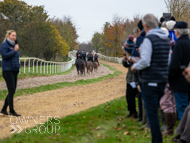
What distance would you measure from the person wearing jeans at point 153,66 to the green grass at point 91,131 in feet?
2.83

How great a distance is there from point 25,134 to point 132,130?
6.95 ft

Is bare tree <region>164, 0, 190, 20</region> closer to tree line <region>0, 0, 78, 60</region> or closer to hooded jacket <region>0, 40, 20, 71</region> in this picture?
hooded jacket <region>0, 40, 20, 71</region>

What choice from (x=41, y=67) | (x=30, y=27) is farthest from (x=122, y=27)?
(x=41, y=67)

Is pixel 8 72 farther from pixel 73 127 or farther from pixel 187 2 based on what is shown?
pixel 187 2

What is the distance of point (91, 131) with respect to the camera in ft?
17.5

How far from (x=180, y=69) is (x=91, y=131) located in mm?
2054

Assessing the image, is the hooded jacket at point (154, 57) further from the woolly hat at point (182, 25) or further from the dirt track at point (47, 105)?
the dirt track at point (47, 105)

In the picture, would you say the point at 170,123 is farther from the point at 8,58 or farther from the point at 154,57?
the point at 8,58

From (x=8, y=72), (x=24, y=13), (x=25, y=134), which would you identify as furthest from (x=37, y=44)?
(x=25, y=134)

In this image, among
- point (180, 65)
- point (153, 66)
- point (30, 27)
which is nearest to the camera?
point (153, 66)

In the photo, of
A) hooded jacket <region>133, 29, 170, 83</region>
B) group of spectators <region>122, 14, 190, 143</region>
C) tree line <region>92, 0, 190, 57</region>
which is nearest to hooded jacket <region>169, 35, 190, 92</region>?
group of spectators <region>122, 14, 190, 143</region>

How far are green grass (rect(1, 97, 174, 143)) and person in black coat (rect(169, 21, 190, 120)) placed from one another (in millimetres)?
744

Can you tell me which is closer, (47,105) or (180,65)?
(180,65)

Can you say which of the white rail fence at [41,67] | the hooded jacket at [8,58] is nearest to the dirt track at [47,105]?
the hooded jacket at [8,58]
